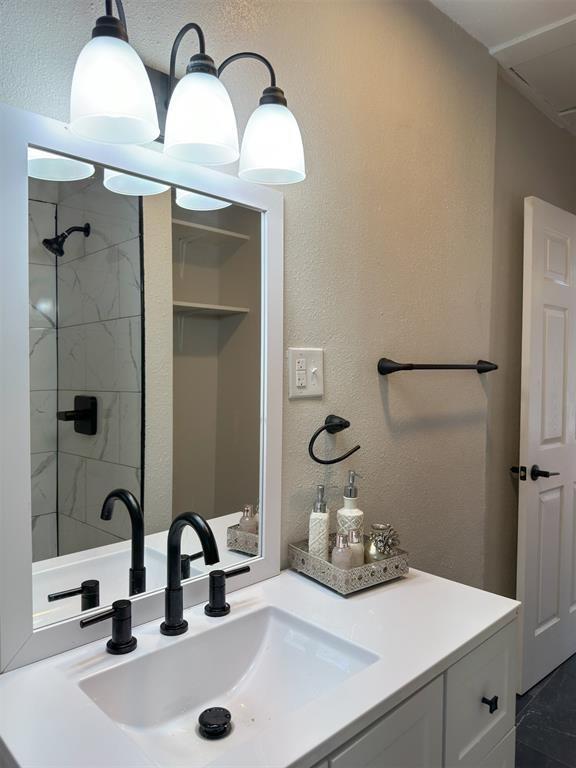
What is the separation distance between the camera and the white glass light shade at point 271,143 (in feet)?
3.57

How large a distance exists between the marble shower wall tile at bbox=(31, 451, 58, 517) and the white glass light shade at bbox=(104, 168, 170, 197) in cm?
50

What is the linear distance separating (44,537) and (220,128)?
779 mm

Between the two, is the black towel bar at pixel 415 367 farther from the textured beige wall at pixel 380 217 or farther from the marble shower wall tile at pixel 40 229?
the marble shower wall tile at pixel 40 229

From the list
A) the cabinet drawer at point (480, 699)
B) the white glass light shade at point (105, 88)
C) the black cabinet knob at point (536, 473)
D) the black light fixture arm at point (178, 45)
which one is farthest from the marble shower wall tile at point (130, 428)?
the black cabinet knob at point (536, 473)

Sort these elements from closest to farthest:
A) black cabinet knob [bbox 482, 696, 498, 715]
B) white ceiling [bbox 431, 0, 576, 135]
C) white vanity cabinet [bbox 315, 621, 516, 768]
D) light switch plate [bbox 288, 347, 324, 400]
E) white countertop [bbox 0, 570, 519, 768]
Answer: white countertop [bbox 0, 570, 519, 768] → white vanity cabinet [bbox 315, 621, 516, 768] → black cabinet knob [bbox 482, 696, 498, 715] → light switch plate [bbox 288, 347, 324, 400] → white ceiling [bbox 431, 0, 576, 135]

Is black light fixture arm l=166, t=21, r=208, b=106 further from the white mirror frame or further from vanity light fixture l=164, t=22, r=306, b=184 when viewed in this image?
the white mirror frame

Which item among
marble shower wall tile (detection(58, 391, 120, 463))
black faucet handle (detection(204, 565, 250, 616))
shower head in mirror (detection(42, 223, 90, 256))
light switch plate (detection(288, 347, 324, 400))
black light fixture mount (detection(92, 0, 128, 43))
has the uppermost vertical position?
black light fixture mount (detection(92, 0, 128, 43))

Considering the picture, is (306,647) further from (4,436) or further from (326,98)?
(326,98)

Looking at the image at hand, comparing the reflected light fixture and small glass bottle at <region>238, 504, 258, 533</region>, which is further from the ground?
the reflected light fixture

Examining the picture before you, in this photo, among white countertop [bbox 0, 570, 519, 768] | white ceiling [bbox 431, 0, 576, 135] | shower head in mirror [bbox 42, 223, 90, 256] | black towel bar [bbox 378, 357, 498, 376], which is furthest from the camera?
white ceiling [bbox 431, 0, 576, 135]

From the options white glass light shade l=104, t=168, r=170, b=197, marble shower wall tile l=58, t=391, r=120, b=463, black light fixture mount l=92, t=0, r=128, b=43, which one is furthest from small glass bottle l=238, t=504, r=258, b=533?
black light fixture mount l=92, t=0, r=128, b=43

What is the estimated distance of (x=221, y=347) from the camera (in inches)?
47.3

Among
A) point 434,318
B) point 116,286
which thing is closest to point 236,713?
point 116,286

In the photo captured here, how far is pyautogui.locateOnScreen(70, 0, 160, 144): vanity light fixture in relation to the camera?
838mm
